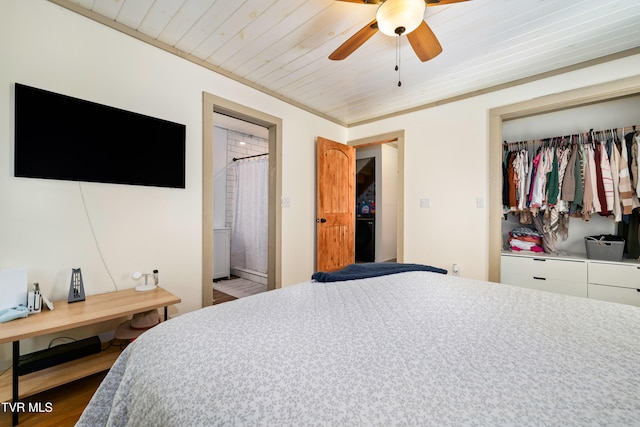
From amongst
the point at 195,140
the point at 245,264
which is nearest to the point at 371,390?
the point at 195,140

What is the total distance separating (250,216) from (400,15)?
348 centimetres

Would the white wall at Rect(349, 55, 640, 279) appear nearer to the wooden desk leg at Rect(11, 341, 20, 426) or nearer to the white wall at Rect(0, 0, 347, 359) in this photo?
the white wall at Rect(0, 0, 347, 359)

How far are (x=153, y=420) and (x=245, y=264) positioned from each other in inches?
153

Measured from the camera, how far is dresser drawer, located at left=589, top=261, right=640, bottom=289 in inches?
90.6

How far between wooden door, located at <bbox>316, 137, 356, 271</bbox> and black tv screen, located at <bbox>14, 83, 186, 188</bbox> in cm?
175

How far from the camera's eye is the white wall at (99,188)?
63.8 inches

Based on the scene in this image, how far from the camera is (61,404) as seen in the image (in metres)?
1.52

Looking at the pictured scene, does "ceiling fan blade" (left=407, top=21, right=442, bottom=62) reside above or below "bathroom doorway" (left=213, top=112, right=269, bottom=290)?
above

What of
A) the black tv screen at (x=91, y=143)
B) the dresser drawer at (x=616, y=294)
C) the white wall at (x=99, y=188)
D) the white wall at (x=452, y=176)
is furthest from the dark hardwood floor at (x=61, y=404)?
the dresser drawer at (x=616, y=294)

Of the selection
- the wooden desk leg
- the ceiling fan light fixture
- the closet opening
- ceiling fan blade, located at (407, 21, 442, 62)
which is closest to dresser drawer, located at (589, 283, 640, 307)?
the closet opening

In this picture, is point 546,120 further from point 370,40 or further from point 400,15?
point 400,15

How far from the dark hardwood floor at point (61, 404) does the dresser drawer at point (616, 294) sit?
3953 millimetres

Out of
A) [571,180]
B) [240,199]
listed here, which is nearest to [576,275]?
[571,180]

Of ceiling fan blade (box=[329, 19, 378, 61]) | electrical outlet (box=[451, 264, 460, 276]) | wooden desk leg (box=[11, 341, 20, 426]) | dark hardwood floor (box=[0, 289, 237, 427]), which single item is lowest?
dark hardwood floor (box=[0, 289, 237, 427])
